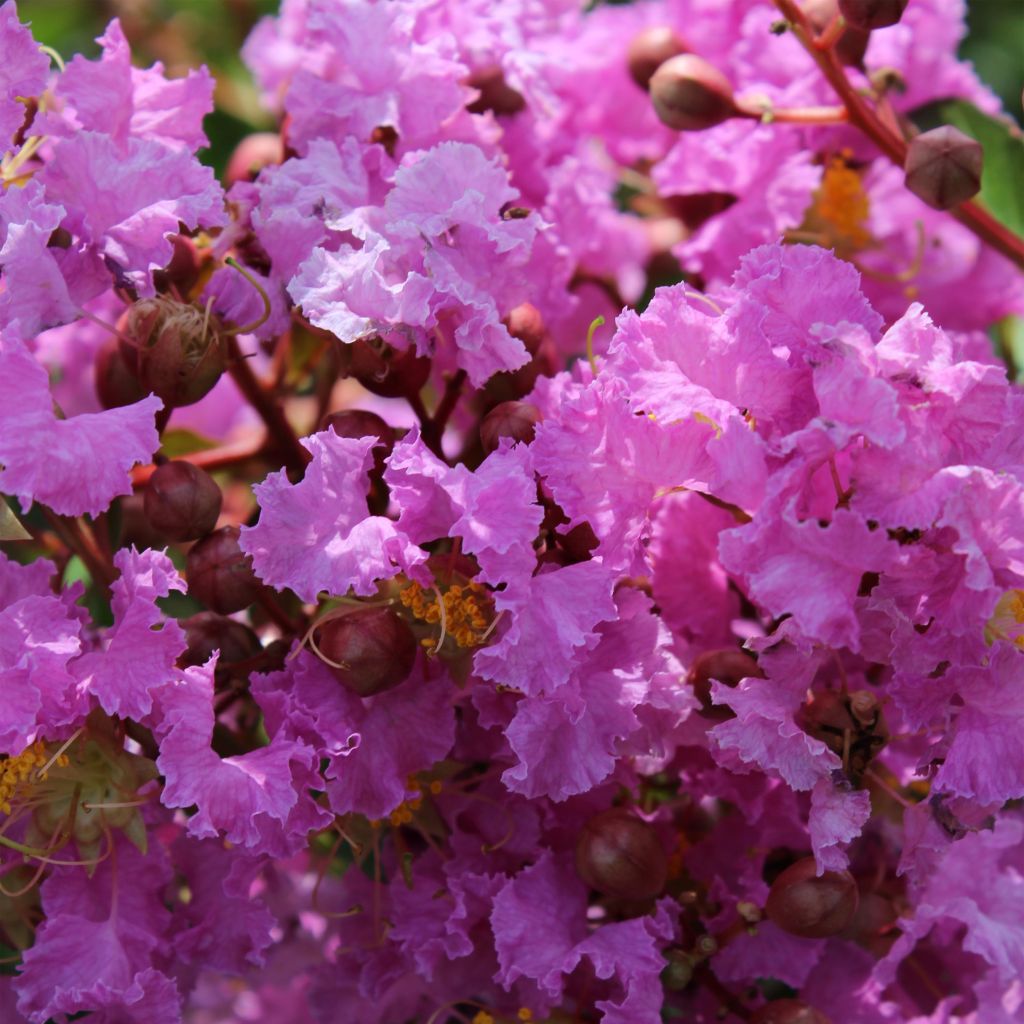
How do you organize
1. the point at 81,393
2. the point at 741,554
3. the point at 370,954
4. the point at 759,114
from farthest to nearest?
the point at 81,393
the point at 759,114
the point at 370,954
the point at 741,554

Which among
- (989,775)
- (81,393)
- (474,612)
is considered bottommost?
(81,393)

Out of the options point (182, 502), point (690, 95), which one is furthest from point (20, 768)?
point (690, 95)

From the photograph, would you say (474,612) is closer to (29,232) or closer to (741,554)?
(741,554)

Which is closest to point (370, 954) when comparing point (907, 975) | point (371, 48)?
point (907, 975)

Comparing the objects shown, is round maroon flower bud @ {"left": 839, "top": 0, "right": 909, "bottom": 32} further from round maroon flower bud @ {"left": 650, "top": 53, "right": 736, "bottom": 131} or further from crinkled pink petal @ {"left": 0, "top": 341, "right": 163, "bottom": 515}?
crinkled pink petal @ {"left": 0, "top": 341, "right": 163, "bottom": 515}

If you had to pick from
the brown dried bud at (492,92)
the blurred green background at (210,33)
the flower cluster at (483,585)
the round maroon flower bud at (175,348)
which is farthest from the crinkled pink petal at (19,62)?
the blurred green background at (210,33)

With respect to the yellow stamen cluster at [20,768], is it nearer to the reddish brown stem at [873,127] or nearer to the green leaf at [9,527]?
the green leaf at [9,527]

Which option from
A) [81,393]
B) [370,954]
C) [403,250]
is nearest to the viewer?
[403,250]
